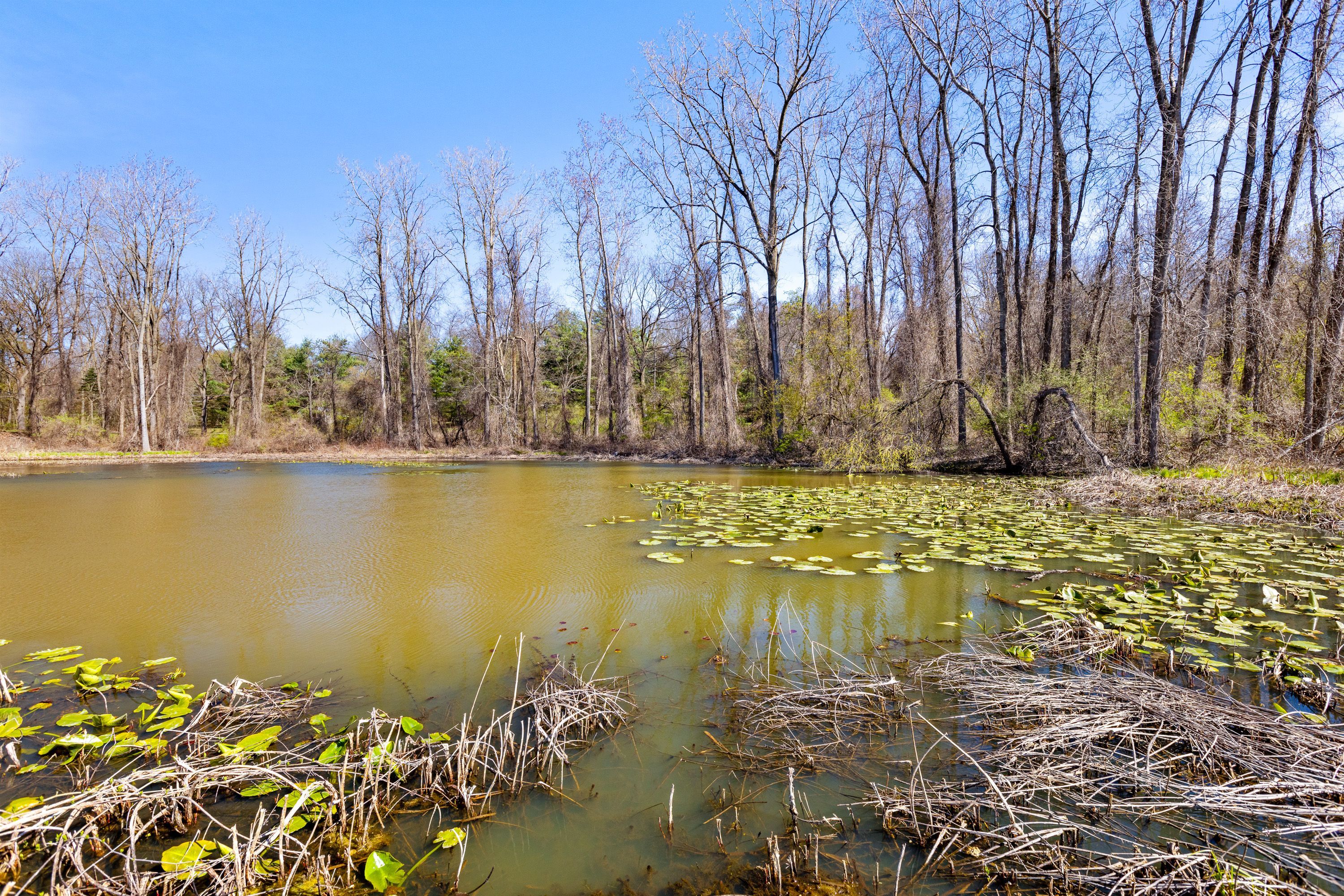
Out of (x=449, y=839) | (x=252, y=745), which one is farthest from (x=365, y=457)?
(x=449, y=839)

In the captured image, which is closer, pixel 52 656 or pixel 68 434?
pixel 52 656

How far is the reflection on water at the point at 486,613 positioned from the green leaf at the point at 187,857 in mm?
659

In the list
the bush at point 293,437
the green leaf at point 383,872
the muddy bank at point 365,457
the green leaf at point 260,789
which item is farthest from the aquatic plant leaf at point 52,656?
the bush at point 293,437

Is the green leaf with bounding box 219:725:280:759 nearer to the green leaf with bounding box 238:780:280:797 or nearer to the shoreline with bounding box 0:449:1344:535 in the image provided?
the green leaf with bounding box 238:780:280:797

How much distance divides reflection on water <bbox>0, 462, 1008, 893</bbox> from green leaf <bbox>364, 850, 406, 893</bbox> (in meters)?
0.18

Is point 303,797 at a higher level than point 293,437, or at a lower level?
lower

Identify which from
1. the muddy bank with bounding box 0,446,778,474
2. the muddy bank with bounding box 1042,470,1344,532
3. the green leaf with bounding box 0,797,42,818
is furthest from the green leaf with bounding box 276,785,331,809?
the muddy bank with bounding box 0,446,778,474

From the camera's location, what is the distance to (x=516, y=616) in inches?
156

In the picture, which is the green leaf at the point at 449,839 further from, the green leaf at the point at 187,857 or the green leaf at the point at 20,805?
the green leaf at the point at 20,805

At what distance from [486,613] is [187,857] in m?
2.41

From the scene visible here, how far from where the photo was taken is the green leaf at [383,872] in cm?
157

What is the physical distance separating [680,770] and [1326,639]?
357cm

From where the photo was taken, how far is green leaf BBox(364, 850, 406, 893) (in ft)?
5.15

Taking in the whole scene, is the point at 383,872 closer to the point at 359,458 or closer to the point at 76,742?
the point at 76,742
